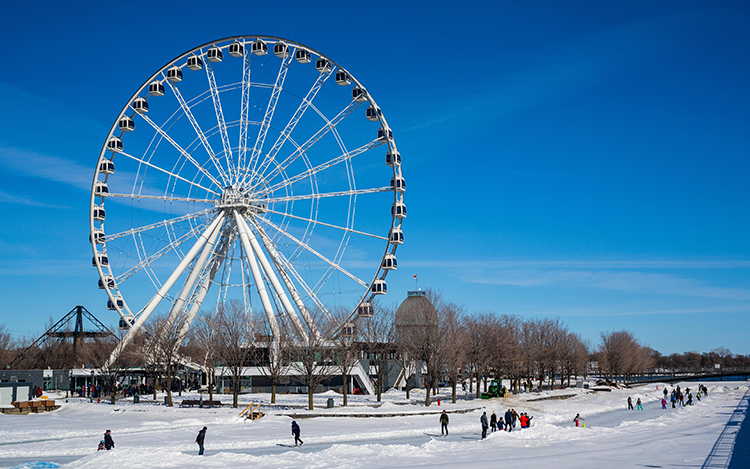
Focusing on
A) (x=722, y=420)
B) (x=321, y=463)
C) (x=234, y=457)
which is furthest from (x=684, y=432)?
(x=234, y=457)

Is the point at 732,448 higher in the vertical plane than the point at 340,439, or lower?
higher

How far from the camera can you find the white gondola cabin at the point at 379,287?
163ft

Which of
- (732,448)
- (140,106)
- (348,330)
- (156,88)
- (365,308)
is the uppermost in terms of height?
(156,88)

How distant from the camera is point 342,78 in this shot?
51.9 m

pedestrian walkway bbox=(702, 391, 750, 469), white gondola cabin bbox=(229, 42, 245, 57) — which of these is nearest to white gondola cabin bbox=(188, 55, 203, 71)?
white gondola cabin bbox=(229, 42, 245, 57)

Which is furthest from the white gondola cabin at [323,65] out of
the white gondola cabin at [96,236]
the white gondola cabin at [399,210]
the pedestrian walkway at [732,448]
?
the pedestrian walkway at [732,448]

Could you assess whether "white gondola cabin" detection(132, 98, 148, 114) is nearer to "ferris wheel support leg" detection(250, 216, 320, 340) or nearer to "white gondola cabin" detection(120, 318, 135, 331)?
"ferris wheel support leg" detection(250, 216, 320, 340)

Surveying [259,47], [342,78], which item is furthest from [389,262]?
[259,47]

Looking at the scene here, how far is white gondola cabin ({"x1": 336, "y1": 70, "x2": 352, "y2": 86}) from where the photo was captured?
51.9 meters

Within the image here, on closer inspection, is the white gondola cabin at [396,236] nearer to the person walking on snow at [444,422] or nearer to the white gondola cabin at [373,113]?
the white gondola cabin at [373,113]

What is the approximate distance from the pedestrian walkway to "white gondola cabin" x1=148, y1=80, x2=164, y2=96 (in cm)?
4526

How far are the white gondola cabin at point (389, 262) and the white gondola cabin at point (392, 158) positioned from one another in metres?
7.45

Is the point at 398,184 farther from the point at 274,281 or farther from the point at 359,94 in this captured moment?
the point at 274,281

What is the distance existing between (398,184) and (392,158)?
84.9 inches
